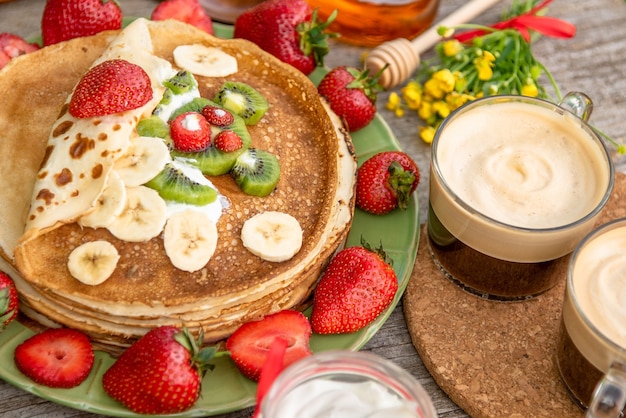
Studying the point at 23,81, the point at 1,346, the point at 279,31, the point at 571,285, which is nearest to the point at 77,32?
the point at 23,81

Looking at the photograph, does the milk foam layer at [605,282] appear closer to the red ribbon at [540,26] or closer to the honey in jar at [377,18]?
A: the red ribbon at [540,26]

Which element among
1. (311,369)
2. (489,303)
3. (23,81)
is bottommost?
(489,303)

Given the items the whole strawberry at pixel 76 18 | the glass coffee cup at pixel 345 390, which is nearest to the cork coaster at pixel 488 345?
the glass coffee cup at pixel 345 390

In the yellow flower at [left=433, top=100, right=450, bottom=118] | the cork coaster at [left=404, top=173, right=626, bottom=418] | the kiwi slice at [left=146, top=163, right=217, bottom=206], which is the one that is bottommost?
the cork coaster at [left=404, top=173, right=626, bottom=418]

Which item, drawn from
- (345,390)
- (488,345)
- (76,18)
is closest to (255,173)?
(345,390)

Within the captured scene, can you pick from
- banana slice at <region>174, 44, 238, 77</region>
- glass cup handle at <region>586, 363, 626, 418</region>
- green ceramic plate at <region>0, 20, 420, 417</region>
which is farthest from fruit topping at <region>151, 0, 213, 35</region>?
glass cup handle at <region>586, 363, 626, 418</region>

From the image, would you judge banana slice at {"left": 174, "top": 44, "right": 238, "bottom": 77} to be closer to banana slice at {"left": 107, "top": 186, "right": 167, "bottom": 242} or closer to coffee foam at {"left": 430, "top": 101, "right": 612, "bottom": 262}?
banana slice at {"left": 107, "top": 186, "right": 167, "bottom": 242}

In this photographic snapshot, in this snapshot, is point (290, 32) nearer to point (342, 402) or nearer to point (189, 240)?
point (189, 240)

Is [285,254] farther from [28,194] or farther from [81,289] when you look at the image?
[28,194]
